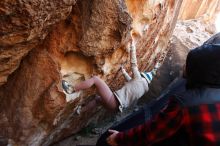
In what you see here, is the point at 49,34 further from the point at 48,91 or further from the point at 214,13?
the point at 214,13

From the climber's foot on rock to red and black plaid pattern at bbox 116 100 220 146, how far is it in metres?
1.42

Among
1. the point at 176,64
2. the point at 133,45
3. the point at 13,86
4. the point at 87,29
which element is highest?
the point at 87,29

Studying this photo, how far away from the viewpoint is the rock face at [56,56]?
2.70m

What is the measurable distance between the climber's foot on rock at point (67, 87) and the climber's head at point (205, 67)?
5.28ft

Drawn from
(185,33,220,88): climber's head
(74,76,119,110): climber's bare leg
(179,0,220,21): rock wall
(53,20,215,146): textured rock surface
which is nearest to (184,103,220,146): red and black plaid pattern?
(185,33,220,88): climber's head

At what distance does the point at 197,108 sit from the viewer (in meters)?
1.86

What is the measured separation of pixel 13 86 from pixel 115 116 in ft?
7.43

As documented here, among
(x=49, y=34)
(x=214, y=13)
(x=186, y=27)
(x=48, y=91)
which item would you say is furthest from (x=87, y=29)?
(x=214, y=13)

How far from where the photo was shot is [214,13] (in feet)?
30.5

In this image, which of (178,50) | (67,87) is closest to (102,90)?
(67,87)

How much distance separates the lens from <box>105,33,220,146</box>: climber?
185 cm

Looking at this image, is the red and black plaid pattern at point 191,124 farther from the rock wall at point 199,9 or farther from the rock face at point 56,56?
the rock wall at point 199,9

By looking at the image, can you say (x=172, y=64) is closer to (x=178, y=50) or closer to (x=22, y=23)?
(x=178, y=50)

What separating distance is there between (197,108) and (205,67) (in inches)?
9.6
